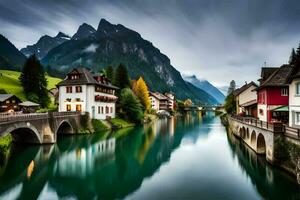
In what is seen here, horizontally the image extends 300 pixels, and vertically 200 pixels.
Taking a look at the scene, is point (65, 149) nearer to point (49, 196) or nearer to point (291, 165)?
point (49, 196)

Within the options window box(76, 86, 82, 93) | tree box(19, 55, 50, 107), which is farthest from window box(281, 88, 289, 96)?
tree box(19, 55, 50, 107)

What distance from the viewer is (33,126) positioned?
35406 mm

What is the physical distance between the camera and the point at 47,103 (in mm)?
78875

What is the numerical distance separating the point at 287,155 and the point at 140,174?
13306 mm

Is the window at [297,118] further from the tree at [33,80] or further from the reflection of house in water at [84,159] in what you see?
the tree at [33,80]

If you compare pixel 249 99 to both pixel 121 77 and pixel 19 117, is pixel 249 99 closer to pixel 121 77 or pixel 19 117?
pixel 121 77

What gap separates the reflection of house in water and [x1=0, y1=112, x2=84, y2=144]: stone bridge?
6130 millimetres

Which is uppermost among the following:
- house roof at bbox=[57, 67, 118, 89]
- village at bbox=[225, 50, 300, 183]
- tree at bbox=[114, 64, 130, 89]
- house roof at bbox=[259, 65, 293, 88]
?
tree at bbox=[114, 64, 130, 89]

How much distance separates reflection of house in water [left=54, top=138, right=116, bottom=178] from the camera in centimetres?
2628

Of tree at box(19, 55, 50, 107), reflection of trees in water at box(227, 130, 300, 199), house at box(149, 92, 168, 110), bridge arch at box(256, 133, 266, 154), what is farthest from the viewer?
house at box(149, 92, 168, 110)

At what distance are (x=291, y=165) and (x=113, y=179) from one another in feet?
50.0

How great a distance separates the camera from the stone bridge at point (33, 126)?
29.7m

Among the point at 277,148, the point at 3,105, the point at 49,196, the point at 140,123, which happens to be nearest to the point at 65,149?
the point at 49,196

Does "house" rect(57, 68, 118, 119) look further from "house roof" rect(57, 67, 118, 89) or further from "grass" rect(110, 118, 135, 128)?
"grass" rect(110, 118, 135, 128)
